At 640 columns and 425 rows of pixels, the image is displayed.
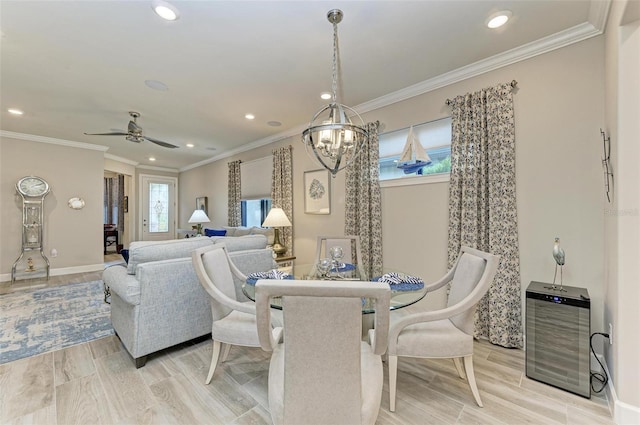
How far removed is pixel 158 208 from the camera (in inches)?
A: 350

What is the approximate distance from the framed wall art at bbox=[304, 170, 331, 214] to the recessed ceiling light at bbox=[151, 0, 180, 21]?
271cm

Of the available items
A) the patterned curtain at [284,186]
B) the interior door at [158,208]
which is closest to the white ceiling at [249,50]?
the patterned curtain at [284,186]

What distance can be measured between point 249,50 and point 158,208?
784 cm

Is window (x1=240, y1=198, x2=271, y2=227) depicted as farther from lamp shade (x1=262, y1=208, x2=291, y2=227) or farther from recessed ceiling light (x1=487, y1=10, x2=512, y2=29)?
recessed ceiling light (x1=487, y1=10, x2=512, y2=29)

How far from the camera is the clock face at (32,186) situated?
5.20 m

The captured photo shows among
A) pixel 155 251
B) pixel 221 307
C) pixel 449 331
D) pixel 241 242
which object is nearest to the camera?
pixel 449 331

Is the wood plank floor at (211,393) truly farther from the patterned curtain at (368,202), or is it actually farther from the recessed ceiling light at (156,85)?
the recessed ceiling light at (156,85)

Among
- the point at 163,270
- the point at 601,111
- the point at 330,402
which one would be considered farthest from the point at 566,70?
the point at 163,270

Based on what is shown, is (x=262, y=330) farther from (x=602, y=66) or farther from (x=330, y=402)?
(x=602, y=66)

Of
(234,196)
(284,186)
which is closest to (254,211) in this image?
(234,196)

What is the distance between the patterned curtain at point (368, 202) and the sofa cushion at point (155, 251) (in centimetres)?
211

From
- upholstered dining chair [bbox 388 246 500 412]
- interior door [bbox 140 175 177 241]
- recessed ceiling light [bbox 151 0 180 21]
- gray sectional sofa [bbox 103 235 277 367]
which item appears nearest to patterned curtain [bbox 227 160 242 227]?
gray sectional sofa [bbox 103 235 277 367]

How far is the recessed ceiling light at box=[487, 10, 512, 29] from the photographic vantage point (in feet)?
7.06

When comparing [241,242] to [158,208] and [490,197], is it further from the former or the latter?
[158,208]
